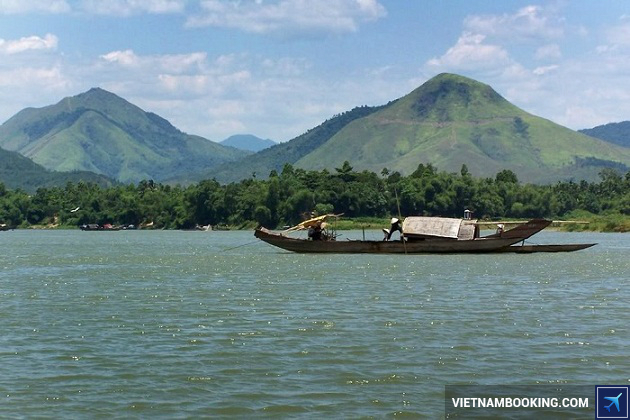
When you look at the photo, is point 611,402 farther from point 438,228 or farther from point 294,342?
point 438,228

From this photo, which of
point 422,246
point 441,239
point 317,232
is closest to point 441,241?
point 441,239

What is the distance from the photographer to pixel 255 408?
66.8 ft

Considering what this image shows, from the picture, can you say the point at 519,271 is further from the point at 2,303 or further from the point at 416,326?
the point at 2,303

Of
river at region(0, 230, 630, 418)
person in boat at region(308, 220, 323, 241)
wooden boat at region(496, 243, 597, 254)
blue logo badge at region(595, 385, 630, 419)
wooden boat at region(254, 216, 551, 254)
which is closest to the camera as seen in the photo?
blue logo badge at region(595, 385, 630, 419)

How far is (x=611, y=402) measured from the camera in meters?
20.0

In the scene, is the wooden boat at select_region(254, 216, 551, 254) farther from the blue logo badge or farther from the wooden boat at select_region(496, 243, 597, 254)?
the blue logo badge

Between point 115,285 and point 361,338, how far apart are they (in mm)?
25520

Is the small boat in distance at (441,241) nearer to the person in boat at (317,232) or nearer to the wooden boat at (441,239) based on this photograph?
the wooden boat at (441,239)

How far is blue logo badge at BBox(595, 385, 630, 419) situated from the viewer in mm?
19484

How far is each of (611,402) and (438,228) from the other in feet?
198

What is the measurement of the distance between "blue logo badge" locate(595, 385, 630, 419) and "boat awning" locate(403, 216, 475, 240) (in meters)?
58.4

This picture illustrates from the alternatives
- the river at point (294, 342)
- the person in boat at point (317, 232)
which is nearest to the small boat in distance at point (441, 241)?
the person in boat at point (317, 232)

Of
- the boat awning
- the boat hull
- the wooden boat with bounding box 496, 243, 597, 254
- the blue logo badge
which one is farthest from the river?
the wooden boat with bounding box 496, 243, 597, 254

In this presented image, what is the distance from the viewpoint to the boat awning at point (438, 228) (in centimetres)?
7975
